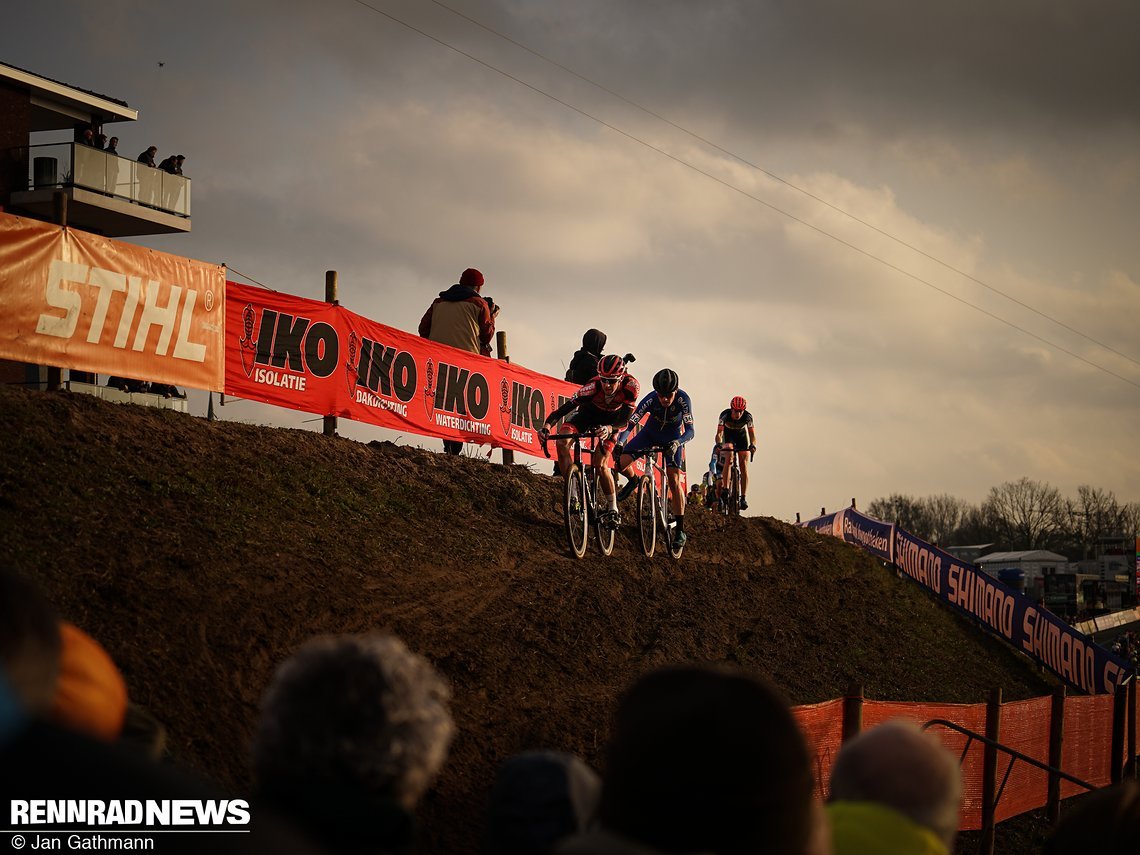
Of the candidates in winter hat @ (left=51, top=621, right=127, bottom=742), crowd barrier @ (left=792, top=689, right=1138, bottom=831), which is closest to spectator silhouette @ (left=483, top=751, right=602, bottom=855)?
winter hat @ (left=51, top=621, right=127, bottom=742)

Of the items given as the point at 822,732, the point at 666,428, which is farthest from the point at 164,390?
the point at 822,732

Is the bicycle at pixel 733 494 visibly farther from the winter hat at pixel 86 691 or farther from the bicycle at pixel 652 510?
the winter hat at pixel 86 691

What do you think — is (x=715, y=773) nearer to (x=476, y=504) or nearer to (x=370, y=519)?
(x=370, y=519)

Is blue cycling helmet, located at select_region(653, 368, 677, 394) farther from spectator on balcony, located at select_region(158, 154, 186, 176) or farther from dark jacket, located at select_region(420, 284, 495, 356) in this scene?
spectator on balcony, located at select_region(158, 154, 186, 176)

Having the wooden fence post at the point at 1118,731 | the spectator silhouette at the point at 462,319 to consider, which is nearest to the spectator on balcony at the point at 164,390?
the spectator silhouette at the point at 462,319

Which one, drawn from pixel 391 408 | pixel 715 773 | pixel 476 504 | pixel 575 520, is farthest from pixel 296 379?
pixel 715 773

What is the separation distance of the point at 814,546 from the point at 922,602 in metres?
2.80

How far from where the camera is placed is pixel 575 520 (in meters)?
14.1

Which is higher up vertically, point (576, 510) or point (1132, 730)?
point (576, 510)

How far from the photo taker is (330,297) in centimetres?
1435

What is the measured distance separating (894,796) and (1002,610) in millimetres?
21707

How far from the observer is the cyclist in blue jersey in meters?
14.8

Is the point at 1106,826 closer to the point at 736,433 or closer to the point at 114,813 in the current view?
the point at 114,813

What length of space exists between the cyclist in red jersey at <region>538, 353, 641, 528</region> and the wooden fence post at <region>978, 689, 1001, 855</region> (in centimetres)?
548
